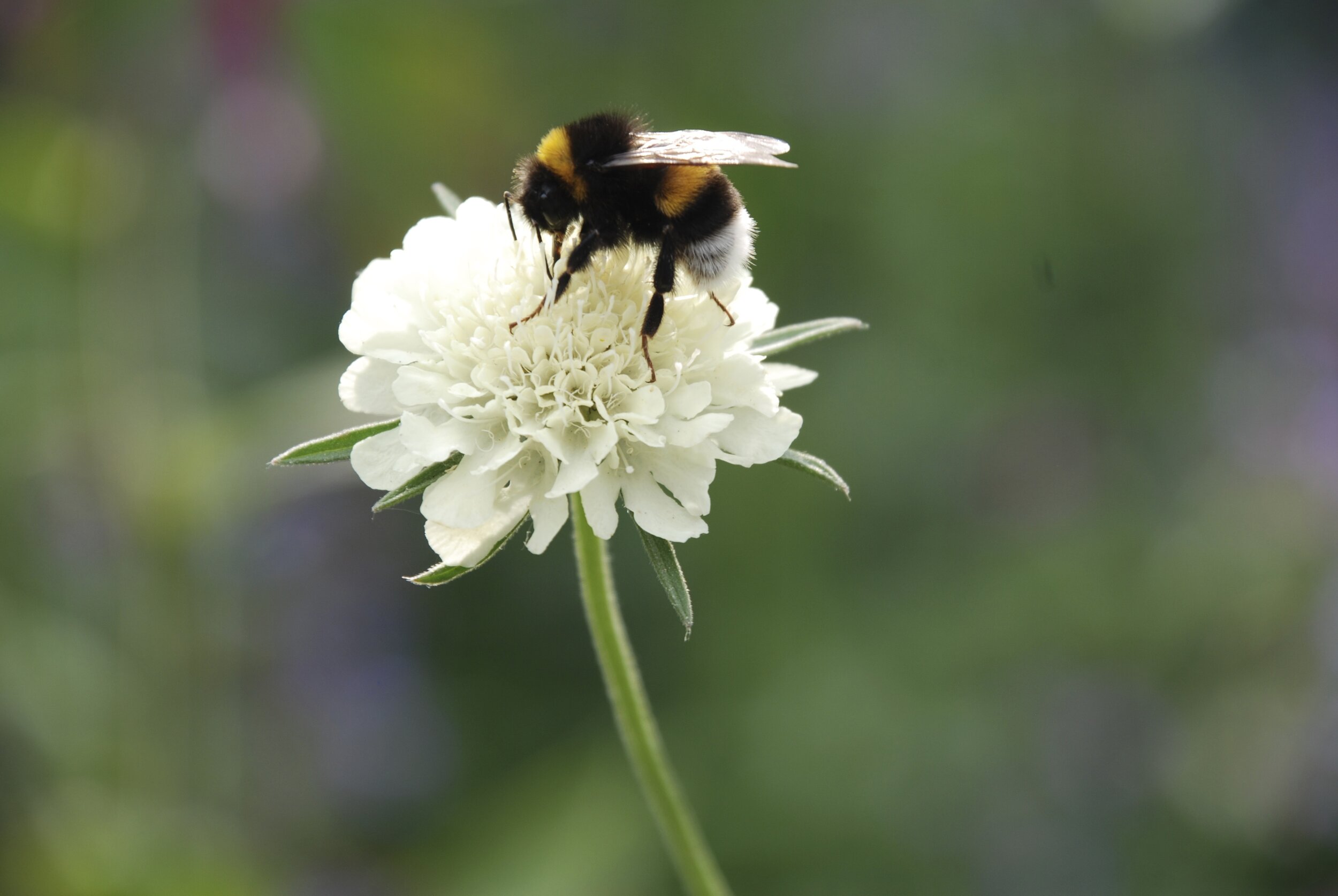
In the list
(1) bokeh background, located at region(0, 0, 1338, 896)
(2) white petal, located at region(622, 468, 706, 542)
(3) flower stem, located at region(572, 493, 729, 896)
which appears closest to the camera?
(2) white petal, located at region(622, 468, 706, 542)

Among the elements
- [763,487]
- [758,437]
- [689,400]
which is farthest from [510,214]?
[763,487]

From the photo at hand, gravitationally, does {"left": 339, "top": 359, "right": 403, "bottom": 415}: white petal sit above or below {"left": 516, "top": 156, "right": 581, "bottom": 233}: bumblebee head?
below

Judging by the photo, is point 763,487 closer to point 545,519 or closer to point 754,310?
point 754,310

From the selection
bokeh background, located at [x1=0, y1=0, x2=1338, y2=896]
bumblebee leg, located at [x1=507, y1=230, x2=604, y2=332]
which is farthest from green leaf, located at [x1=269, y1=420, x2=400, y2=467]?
bokeh background, located at [x1=0, y1=0, x2=1338, y2=896]

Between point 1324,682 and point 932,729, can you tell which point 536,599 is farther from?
point 1324,682

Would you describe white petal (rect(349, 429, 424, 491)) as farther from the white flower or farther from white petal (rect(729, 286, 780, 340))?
white petal (rect(729, 286, 780, 340))

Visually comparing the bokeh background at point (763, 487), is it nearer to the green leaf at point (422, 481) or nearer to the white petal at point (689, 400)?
the green leaf at point (422, 481)

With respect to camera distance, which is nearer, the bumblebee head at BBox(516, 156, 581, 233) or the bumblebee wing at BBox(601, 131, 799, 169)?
the bumblebee wing at BBox(601, 131, 799, 169)

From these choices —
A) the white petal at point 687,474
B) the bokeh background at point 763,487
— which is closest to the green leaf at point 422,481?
the white petal at point 687,474
